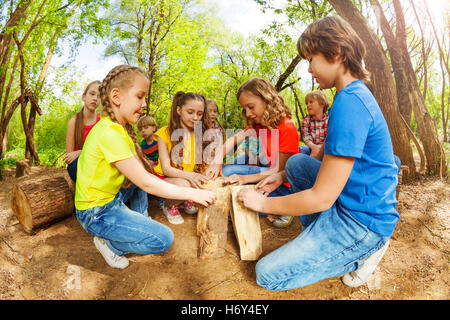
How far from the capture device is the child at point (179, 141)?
3.12 m

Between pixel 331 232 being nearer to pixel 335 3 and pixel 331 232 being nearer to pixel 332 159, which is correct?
pixel 332 159

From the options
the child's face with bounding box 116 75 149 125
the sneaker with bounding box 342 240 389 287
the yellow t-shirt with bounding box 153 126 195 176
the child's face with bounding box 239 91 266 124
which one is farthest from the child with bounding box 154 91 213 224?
the sneaker with bounding box 342 240 389 287

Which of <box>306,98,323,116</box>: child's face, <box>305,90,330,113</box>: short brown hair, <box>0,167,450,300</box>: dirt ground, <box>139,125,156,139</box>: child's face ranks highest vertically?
<box>305,90,330,113</box>: short brown hair

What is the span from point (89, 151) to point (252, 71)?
1556cm

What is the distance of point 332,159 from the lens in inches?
60.6

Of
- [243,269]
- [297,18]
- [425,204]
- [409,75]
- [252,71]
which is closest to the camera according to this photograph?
[243,269]

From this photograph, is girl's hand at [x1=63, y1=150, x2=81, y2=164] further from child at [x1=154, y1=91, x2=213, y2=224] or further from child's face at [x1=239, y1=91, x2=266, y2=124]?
child's face at [x1=239, y1=91, x2=266, y2=124]

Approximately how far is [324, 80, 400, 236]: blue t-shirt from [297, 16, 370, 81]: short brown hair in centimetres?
11

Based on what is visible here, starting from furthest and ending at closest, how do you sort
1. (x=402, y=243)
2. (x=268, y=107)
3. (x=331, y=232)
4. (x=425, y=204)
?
(x=425, y=204) < (x=268, y=107) < (x=402, y=243) < (x=331, y=232)

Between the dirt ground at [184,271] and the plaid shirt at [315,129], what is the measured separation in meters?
1.83

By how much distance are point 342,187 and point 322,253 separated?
0.46 m

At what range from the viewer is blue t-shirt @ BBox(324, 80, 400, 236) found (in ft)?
4.91

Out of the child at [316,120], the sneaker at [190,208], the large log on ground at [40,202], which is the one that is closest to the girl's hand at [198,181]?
the sneaker at [190,208]

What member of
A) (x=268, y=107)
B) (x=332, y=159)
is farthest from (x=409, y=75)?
(x=332, y=159)
